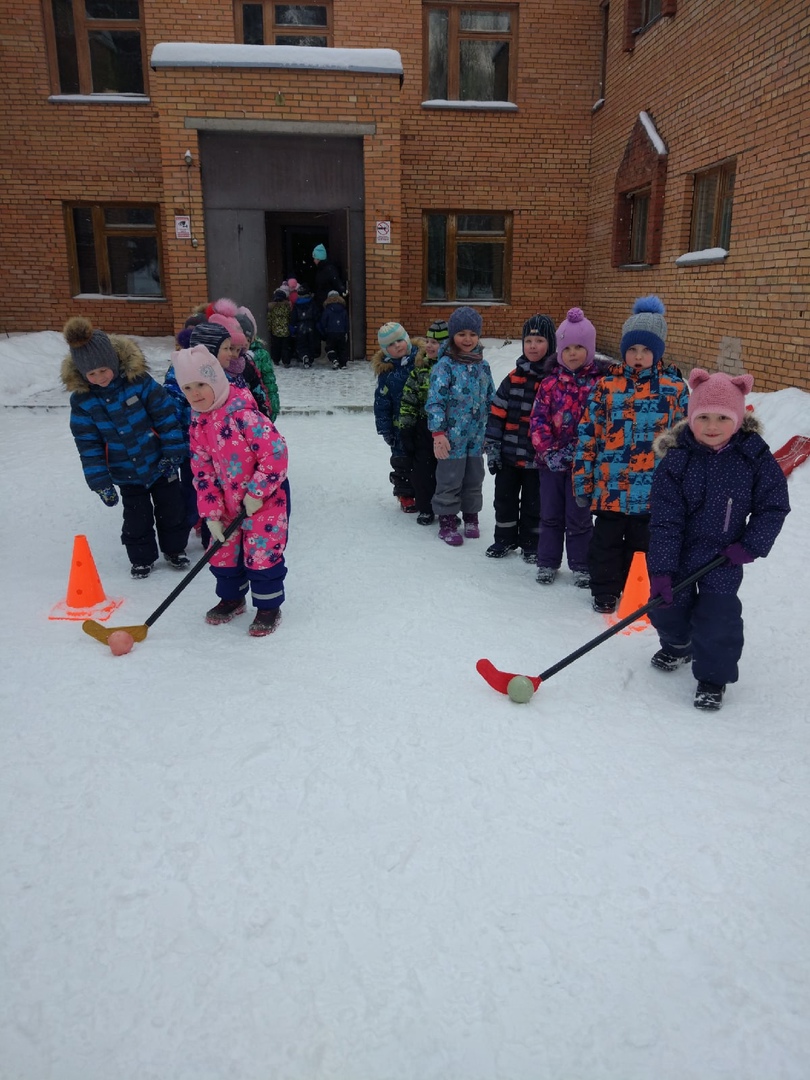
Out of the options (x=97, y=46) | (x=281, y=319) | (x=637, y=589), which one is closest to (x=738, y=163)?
(x=637, y=589)

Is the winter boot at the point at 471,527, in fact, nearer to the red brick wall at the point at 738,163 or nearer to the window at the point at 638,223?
the red brick wall at the point at 738,163

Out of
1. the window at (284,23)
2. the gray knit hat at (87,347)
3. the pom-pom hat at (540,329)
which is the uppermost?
the window at (284,23)

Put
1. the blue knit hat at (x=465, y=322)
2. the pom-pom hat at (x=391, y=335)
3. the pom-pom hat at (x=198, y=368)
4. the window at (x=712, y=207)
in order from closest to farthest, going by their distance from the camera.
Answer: the pom-pom hat at (x=198, y=368), the blue knit hat at (x=465, y=322), the pom-pom hat at (x=391, y=335), the window at (x=712, y=207)

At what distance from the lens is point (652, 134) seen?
32.0 feet

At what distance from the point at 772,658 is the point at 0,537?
459cm

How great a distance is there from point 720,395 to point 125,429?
9.63 ft

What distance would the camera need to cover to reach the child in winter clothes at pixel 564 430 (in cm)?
395

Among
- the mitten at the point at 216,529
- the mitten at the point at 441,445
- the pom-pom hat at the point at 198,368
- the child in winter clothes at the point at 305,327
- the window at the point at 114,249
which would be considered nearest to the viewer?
the pom-pom hat at the point at 198,368

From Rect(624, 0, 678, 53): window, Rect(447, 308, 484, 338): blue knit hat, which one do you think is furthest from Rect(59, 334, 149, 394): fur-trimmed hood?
Rect(624, 0, 678, 53): window

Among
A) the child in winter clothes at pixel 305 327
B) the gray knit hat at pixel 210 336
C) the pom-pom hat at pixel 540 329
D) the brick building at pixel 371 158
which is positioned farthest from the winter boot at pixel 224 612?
the child in winter clothes at pixel 305 327

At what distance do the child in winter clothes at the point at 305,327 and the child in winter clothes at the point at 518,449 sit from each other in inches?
285

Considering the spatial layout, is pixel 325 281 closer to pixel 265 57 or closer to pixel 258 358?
pixel 265 57

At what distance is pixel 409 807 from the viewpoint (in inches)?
94.3

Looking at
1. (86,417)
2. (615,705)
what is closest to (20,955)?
(615,705)
